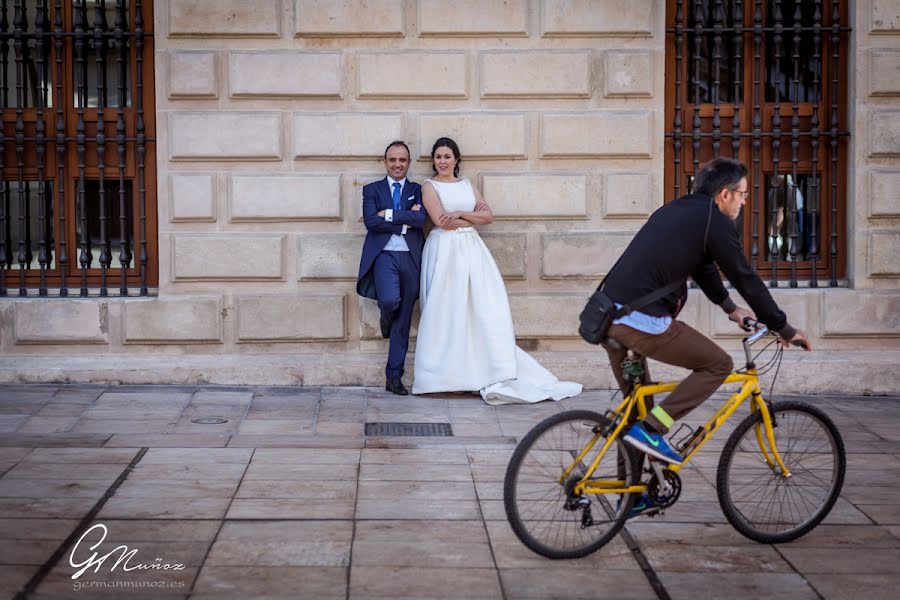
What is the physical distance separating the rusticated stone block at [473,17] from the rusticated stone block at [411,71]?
7.9 inches

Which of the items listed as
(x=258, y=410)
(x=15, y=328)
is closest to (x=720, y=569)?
(x=258, y=410)

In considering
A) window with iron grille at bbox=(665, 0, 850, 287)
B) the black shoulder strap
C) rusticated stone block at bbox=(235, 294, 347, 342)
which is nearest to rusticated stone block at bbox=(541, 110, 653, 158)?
window with iron grille at bbox=(665, 0, 850, 287)

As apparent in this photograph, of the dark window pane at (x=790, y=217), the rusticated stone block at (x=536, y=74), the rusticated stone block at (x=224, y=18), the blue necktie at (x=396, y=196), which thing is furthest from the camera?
the dark window pane at (x=790, y=217)

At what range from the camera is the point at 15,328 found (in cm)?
998

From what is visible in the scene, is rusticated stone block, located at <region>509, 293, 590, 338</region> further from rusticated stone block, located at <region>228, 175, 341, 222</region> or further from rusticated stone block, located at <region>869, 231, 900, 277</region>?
rusticated stone block, located at <region>869, 231, 900, 277</region>

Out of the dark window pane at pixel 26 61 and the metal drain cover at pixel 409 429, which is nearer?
the metal drain cover at pixel 409 429

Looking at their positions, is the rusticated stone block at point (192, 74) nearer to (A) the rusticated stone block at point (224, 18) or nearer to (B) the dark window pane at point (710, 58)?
(A) the rusticated stone block at point (224, 18)

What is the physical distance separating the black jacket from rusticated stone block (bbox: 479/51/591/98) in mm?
4618

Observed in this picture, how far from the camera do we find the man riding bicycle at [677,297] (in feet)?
17.9

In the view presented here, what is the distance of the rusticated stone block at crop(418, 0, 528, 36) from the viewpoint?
32.6ft

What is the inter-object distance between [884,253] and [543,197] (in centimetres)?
279

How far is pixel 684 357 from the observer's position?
5.52 meters

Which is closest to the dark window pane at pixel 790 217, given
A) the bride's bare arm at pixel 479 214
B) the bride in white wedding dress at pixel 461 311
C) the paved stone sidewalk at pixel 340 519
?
the paved stone sidewalk at pixel 340 519

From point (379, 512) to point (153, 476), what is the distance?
1.44 meters
